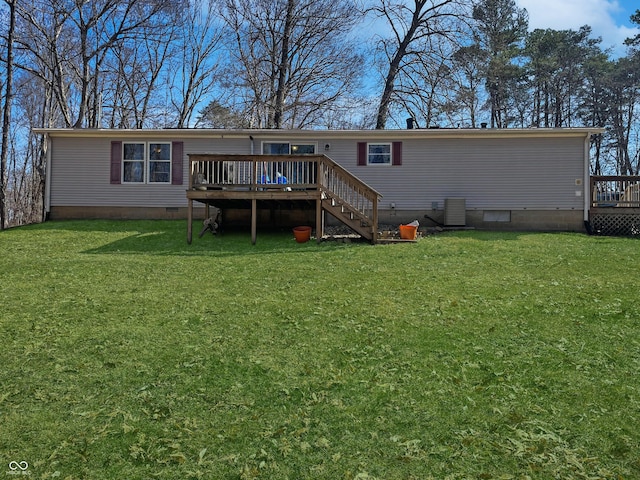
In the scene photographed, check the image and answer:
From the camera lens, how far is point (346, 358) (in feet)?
13.1

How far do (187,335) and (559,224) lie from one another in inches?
474

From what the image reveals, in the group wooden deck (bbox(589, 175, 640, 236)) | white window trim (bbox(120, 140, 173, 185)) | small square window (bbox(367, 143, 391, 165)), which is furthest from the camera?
white window trim (bbox(120, 140, 173, 185))

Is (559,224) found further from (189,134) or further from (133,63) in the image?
(133,63)

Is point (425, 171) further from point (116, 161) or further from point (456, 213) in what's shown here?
point (116, 161)

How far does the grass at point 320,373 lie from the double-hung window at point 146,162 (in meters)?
6.48

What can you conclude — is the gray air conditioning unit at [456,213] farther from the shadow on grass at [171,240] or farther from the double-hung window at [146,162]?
the double-hung window at [146,162]

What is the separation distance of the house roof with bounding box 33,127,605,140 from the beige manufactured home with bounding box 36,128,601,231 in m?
0.03

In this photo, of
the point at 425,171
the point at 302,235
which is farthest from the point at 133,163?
the point at 425,171

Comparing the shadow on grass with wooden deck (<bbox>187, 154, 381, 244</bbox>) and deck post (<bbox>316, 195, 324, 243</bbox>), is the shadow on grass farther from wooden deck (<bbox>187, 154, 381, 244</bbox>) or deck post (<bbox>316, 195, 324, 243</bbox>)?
wooden deck (<bbox>187, 154, 381, 244</bbox>)

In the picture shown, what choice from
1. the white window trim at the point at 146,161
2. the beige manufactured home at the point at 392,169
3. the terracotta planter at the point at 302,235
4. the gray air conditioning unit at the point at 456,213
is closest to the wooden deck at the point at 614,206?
the beige manufactured home at the point at 392,169

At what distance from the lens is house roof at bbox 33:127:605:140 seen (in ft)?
41.3

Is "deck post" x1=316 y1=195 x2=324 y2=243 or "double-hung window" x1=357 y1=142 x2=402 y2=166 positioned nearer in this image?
"deck post" x1=316 y1=195 x2=324 y2=243

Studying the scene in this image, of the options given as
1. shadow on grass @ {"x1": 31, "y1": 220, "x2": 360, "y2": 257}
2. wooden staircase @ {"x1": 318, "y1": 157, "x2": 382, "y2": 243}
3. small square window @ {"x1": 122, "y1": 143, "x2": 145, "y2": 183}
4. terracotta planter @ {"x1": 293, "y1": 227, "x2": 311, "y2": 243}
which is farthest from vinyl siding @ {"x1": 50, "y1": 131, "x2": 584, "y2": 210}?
terracotta planter @ {"x1": 293, "y1": 227, "x2": 311, "y2": 243}

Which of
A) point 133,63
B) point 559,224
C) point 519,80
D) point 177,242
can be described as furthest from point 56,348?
point 519,80
